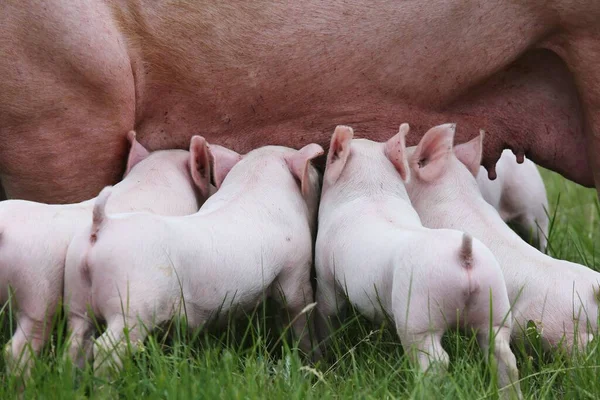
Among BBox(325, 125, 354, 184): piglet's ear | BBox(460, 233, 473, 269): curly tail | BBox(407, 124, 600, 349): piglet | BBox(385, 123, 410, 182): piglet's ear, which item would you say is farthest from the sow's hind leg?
BBox(460, 233, 473, 269): curly tail

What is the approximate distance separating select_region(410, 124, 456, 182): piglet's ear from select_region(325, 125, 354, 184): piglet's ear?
0.77 feet

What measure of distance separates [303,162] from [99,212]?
856 millimetres

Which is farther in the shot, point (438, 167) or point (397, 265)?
point (438, 167)

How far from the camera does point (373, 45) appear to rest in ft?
11.5

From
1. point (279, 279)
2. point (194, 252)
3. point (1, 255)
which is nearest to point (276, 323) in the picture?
point (279, 279)

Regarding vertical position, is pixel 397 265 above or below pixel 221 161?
below

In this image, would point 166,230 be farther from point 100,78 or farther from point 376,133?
point 376,133

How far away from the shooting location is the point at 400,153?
3.23m

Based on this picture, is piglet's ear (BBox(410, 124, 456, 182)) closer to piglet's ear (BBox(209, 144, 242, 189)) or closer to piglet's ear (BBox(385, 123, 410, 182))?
piglet's ear (BBox(385, 123, 410, 182))

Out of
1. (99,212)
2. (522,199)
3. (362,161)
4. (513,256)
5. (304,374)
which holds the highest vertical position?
(99,212)

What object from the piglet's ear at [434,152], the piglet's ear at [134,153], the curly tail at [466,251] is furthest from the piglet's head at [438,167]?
the piglet's ear at [134,153]

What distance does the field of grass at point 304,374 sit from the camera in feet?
7.98

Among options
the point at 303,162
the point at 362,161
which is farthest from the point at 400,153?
the point at 303,162

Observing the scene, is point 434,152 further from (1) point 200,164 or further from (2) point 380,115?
(1) point 200,164
